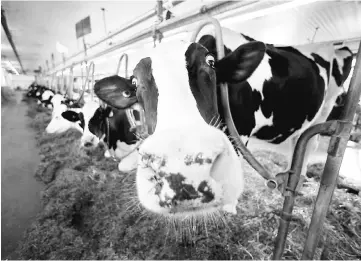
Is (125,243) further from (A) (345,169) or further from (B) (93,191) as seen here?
(A) (345,169)

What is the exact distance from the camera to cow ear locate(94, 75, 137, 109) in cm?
134

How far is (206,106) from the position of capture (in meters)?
1.05

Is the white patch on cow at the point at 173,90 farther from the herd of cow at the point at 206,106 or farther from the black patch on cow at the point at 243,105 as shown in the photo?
the black patch on cow at the point at 243,105

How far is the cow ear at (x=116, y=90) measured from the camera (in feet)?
4.41

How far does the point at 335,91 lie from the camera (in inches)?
85.4

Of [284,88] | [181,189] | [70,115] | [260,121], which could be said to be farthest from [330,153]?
[70,115]

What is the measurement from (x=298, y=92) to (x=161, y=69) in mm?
1373

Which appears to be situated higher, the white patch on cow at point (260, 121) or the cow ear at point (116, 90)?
the cow ear at point (116, 90)

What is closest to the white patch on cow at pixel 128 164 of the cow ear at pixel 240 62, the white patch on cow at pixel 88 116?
the white patch on cow at pixel 88 116


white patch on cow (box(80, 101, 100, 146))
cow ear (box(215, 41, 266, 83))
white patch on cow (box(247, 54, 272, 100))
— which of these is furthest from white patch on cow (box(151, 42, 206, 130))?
white patch on cow (box(80, 101, 100, 146))

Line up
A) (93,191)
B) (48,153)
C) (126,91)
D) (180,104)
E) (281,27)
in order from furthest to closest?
(48,153) → (281,27) → (93,191) → (126,91) → (180,104)

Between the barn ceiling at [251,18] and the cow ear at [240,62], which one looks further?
the barn ceiling at [251,18]

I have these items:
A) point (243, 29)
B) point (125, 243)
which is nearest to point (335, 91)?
point (243, 29)

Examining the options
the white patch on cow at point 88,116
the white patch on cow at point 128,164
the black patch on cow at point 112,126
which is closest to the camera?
the black patch on cow at point 112,126
